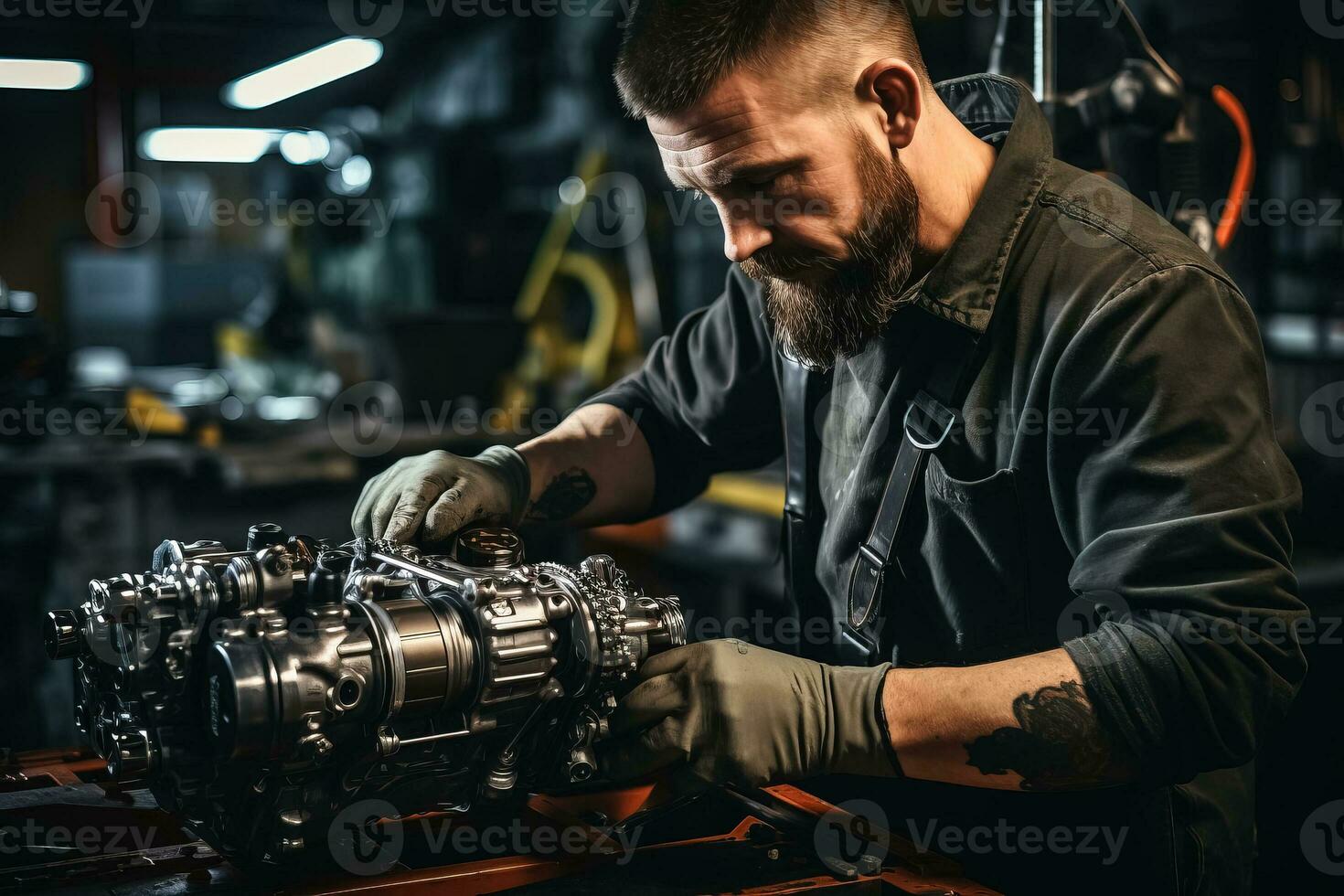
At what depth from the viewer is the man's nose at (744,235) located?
1.59 meters

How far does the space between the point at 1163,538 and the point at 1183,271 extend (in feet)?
1.08

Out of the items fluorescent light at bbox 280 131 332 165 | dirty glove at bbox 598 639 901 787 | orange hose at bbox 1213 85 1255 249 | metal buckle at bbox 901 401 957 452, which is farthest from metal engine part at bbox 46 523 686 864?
fluorescent light at bbox 280 131 332 165

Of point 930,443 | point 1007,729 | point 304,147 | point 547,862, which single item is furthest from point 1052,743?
point 304,147

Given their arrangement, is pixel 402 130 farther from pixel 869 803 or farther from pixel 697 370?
pixel 869 803

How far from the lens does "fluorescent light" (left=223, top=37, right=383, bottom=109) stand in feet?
35.0

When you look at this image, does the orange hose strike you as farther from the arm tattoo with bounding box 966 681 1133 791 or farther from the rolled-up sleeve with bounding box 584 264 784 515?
the arm tattoo with bounding box 966 681 1133 791

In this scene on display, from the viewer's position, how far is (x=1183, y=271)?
1454 millimetres

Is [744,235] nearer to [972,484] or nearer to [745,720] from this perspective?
[972,484]

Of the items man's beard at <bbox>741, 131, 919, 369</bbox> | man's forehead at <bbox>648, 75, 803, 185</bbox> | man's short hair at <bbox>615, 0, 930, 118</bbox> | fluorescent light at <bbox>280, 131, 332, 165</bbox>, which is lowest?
man's beard at <bbox>741, 131, 919, 369</bbox>

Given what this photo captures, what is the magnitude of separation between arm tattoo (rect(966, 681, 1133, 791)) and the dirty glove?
11 centimetres

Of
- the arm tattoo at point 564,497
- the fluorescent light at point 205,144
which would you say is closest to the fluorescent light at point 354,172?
the arm tattoo at point 564,497

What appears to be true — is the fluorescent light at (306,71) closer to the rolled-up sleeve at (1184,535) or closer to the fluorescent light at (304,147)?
the fluorescent light at (304,147)

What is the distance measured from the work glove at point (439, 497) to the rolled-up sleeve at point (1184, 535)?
844mm

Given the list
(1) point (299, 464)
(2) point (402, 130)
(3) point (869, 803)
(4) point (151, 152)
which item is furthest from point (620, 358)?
(4) point (151, 152)
